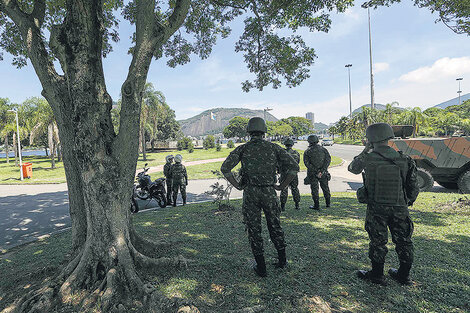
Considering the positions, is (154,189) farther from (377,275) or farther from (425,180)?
(425,180)

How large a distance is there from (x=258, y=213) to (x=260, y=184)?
1.25 feet

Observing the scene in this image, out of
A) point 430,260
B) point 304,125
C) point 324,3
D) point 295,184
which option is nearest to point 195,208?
point 295,184

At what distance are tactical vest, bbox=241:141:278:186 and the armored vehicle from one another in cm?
690

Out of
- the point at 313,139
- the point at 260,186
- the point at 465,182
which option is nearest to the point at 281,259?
the point at 260,186

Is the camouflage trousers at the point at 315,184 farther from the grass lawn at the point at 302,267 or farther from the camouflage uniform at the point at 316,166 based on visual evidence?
the grass lawn at the point at 302,267

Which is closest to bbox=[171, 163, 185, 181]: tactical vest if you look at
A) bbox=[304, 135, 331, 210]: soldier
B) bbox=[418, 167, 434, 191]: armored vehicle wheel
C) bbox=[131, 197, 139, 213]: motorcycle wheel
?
bbox=[131, 197, 139, 213]: motorcycle wheel

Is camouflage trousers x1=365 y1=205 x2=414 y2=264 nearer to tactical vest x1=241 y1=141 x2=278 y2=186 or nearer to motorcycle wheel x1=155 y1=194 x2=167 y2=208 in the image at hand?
tactical vest x1=241 y1=141 x2=278 y2=186

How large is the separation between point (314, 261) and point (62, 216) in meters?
7.31

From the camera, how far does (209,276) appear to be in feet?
10.1

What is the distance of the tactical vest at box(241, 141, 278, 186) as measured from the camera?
3137 mm

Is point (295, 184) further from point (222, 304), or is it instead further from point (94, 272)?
point (94, 272)

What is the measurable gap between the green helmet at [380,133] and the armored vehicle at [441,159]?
248 inches

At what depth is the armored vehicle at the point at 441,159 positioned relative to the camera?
7.34m

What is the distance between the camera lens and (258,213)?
3.12 metres
